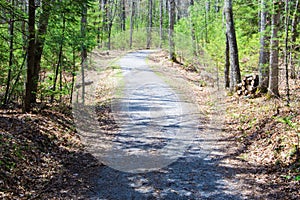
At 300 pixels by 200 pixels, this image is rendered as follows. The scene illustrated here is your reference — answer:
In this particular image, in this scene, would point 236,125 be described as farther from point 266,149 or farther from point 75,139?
point 75,139

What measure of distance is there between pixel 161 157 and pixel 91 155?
1753 mm

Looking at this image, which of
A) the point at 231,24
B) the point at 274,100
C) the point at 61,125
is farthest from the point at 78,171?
the point at 231,24

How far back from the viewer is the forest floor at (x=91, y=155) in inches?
222

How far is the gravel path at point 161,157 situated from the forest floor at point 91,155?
26cm

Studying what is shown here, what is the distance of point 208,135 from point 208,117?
2008 millimetres

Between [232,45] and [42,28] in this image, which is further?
[232,45]

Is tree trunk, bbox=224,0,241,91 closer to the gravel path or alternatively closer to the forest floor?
the forest floor

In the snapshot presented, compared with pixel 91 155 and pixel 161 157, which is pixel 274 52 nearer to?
pixel 161 157

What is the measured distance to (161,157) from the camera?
746cm

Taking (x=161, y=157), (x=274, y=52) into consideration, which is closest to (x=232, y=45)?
(x=274, y=52)

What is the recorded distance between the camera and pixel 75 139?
29.3 feet

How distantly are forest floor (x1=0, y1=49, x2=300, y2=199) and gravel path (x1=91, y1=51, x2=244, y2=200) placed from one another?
0.87 ft

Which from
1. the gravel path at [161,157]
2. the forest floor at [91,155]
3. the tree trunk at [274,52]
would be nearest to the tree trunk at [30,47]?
the forest floor at [91,155]

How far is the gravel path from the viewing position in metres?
5.72
